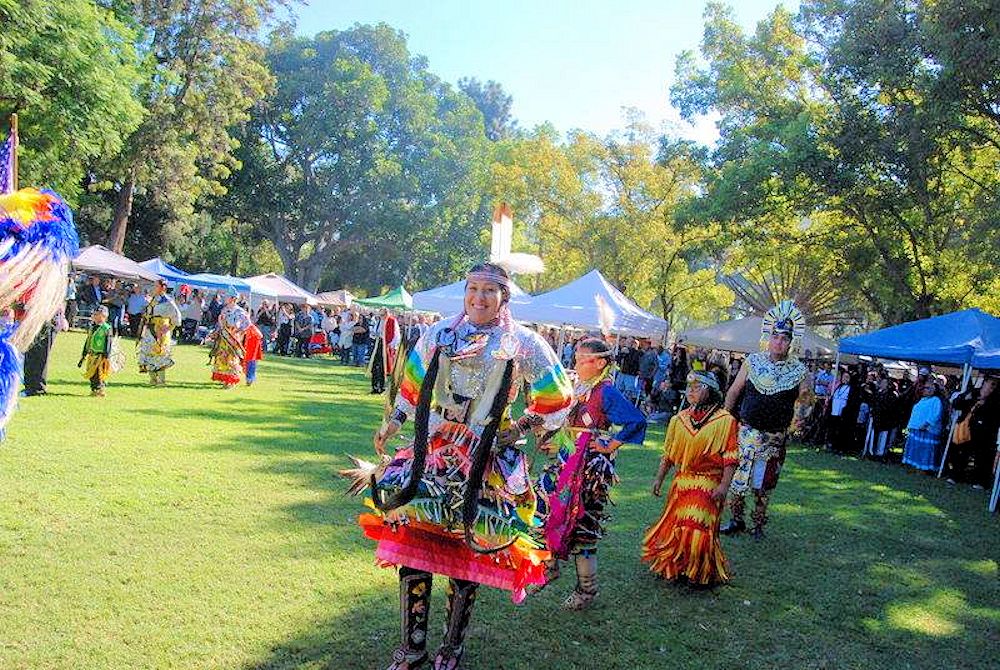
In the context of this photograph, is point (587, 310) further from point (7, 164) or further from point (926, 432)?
point (7, 164)

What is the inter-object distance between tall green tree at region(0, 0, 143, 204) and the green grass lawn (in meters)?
9.33

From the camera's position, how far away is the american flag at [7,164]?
133 inches

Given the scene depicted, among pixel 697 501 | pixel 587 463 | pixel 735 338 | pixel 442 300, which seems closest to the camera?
pixel 587 463

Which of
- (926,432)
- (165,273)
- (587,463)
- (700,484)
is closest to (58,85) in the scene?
(165,273)

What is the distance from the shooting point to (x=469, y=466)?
3412 millimetres

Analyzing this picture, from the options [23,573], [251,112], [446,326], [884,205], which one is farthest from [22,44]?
[251,112]

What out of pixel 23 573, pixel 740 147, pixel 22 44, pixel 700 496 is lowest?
pixel 23 573

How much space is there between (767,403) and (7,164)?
18.9ft

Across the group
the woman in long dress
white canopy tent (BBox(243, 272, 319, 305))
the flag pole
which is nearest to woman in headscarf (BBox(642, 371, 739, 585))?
the flag pole

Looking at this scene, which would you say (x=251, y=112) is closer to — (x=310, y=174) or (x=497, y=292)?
(x=310, y=174)

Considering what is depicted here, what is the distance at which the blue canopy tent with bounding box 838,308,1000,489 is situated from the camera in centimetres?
1191

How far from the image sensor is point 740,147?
2025 centimetres

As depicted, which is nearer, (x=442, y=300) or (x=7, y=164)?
(x=7, y=164)

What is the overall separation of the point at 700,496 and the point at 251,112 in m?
40.1
